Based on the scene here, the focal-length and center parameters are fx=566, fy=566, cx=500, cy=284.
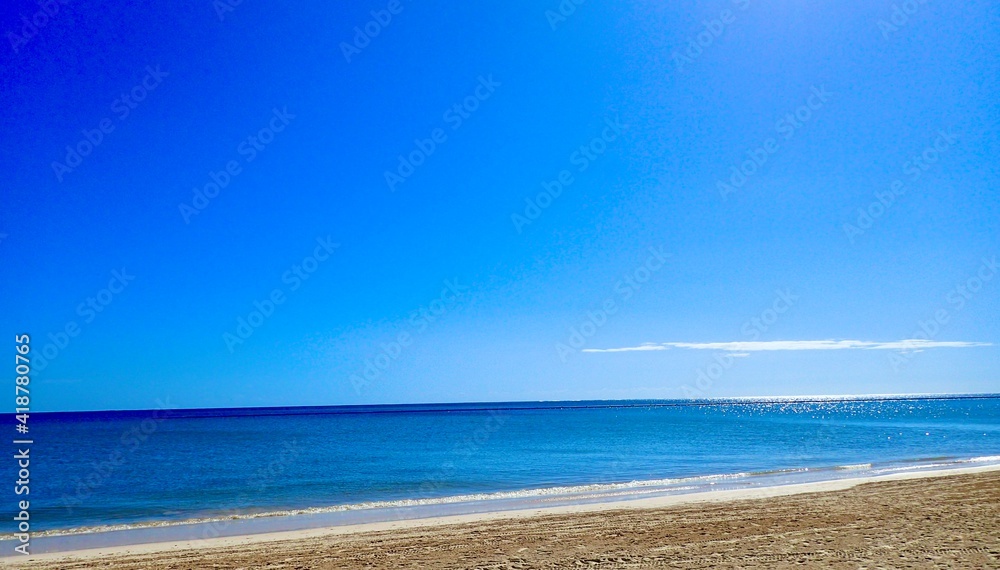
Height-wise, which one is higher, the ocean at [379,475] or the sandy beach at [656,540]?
the ocean at [379,475]

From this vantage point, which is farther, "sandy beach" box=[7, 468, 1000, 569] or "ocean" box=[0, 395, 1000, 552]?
"ocean" box=[0, 395, 1000, 552]

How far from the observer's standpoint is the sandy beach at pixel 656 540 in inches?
411

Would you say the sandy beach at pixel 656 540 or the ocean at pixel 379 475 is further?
the ocean at pixel 379 475

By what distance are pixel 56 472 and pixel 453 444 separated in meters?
26.8

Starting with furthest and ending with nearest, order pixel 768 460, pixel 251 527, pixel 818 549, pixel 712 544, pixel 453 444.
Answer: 1. pixel 453 444
2. pixel 768 460
3. pixel 251 527
4. pixel 712 544
5. pixel 818 549

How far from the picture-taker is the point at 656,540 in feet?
39.7

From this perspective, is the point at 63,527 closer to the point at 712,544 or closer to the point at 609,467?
the point at 712,544

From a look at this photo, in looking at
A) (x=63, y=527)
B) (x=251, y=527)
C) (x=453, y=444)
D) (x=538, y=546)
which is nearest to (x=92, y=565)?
(x=251, y=527)

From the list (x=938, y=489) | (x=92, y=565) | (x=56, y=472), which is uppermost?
(x=56, y=472)

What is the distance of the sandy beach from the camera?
411 inches

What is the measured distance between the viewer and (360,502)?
21359 mm

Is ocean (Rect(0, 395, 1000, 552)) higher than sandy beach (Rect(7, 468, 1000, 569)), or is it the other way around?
ocean (Rect(0, 395, 1000, 552))

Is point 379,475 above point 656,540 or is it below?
above

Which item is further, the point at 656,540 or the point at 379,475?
the point at 379,475
